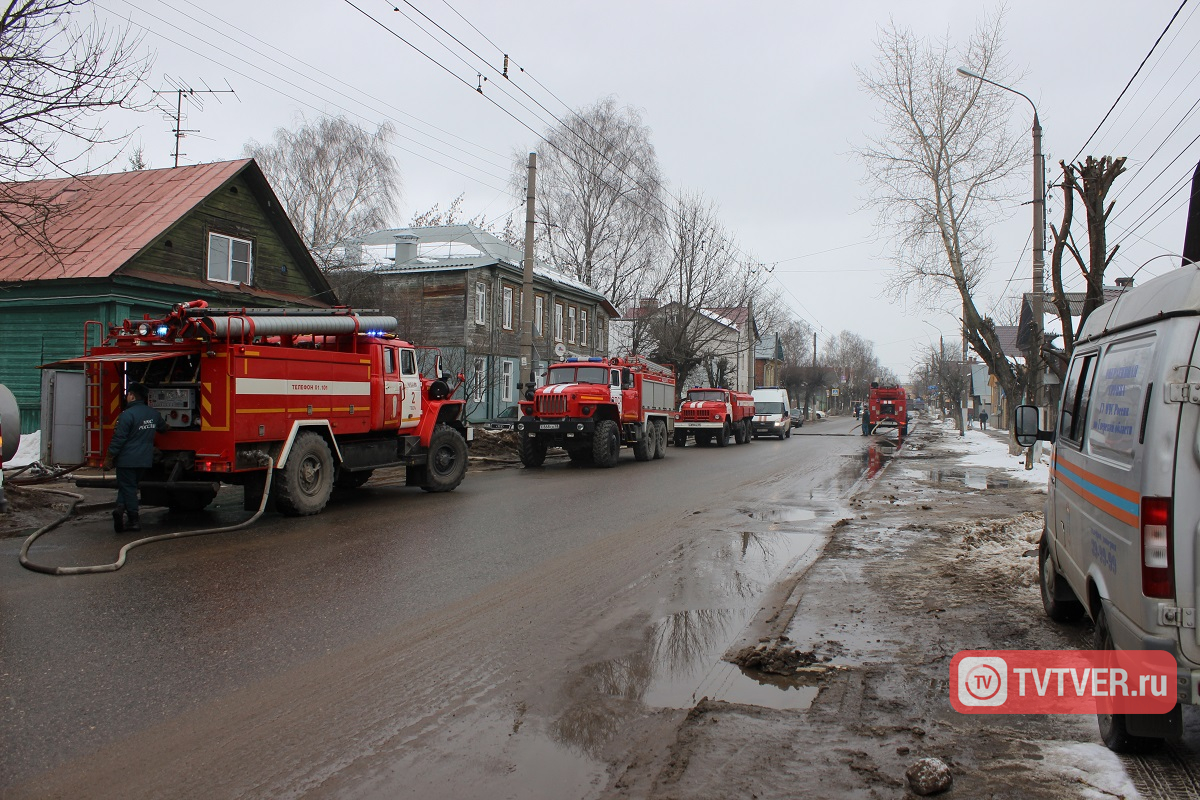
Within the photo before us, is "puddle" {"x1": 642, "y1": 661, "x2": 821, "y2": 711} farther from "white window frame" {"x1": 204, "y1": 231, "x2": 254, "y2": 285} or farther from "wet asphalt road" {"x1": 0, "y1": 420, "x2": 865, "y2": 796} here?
"white window frame" {"x1": 204, "y1": 231, "x2": 254, "y2": 285}

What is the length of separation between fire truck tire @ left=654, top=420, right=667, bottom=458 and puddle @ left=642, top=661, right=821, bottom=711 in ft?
58.0

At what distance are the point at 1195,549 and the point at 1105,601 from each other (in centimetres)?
69

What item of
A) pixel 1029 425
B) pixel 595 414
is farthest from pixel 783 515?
pixel 595 414

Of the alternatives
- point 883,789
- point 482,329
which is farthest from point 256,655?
point 482,329

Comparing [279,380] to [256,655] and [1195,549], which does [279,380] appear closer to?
[256,655]

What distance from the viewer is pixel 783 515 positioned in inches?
457

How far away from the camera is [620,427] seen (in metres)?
20.9

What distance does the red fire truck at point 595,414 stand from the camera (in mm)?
18969

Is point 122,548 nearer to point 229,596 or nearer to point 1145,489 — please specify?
point 229,596

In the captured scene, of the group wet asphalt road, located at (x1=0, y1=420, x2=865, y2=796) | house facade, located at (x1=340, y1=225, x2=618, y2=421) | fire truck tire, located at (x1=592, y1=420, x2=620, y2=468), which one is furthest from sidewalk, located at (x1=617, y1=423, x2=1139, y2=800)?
house facade, located at (x1=340, y1=225, x2=618, y2=421)

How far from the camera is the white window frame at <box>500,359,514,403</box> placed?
3491 centimetres

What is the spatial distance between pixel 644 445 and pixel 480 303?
1416 cm

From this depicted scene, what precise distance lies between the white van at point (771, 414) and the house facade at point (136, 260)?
20235 mm

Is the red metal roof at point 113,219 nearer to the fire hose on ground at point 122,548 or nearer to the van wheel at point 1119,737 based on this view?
the fire hose on ground at point 122,548
